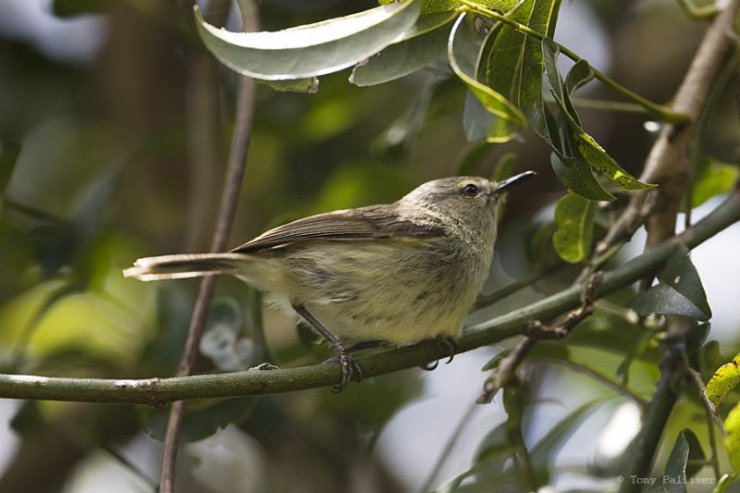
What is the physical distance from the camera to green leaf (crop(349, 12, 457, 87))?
2252 mm

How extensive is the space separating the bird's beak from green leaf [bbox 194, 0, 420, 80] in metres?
1.69

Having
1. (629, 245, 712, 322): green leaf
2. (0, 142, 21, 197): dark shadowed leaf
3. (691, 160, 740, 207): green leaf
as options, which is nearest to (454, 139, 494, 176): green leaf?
(691, 160, 740, 207): green leaf

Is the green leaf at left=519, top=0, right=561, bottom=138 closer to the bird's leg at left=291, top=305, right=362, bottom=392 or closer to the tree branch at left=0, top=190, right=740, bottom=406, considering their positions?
the tree branch at left=0, top=190, right=740, bottom=406

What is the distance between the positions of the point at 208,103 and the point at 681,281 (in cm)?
268

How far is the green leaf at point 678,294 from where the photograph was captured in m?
2.48

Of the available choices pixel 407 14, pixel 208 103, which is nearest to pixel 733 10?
pixel 407 14

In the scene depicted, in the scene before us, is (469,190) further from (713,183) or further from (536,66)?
(536,66)

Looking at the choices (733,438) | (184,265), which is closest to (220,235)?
(184,265)

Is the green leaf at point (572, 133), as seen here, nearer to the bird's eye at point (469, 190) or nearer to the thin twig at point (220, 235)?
the thin twig at point (220, 235)

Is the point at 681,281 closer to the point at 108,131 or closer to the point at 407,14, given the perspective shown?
the point at 407,14

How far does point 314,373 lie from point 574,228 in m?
1.01

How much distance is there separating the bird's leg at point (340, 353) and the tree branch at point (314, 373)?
0.03 m

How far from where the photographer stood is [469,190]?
4227mm

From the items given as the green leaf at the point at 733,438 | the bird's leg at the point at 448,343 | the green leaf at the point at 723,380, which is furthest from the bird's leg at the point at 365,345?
the green leaf at the point at 733,438
